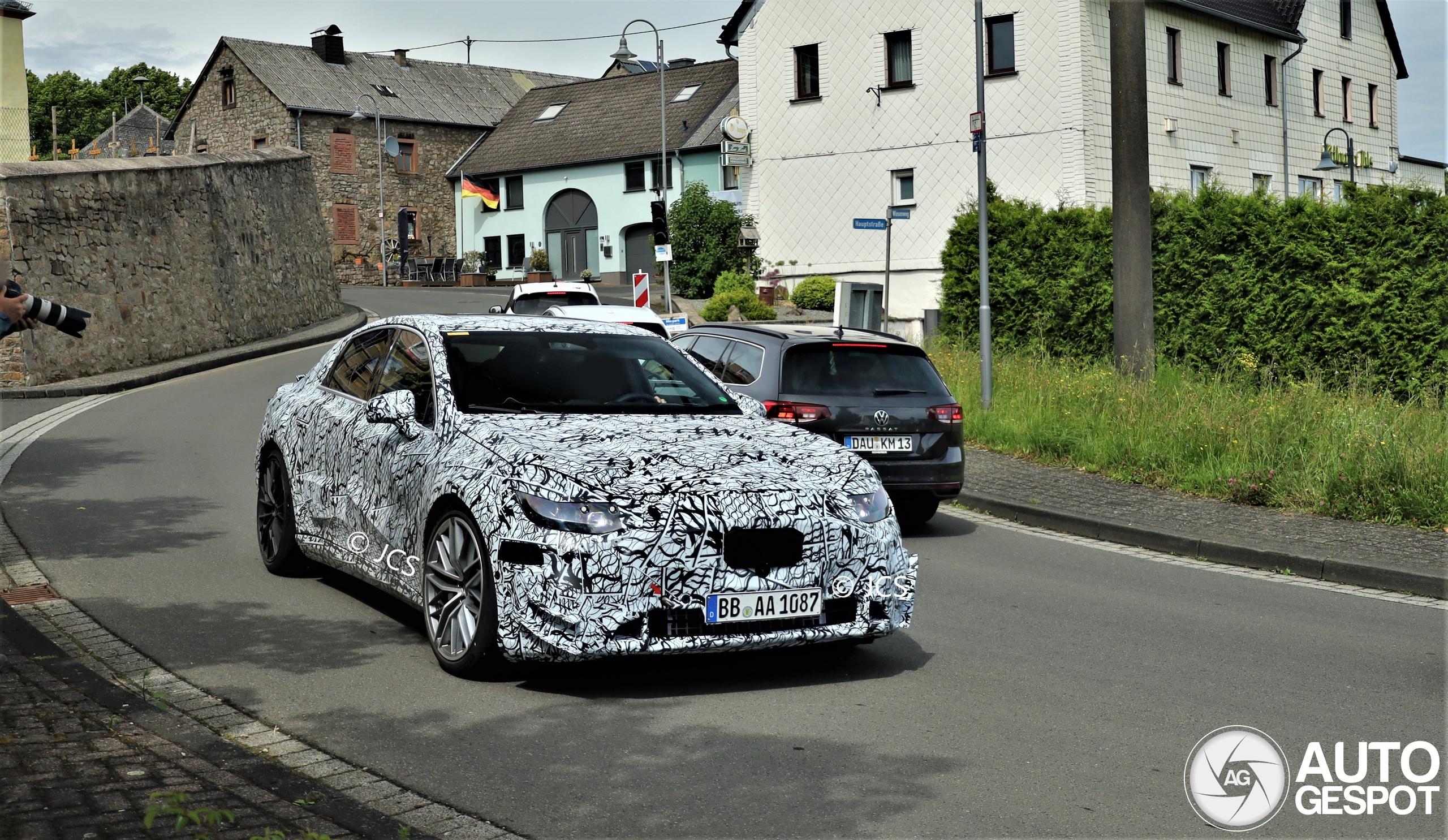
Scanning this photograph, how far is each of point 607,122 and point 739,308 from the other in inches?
1037

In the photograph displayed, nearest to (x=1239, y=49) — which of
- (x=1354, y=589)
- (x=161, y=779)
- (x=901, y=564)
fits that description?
(x=1354, y=589)


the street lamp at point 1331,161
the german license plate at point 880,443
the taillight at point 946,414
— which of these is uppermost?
the street lamp at point 1331,161

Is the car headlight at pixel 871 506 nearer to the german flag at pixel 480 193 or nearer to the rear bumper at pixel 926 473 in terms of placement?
the rear bumper at pixel 926 473

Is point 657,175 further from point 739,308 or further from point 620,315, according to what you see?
point 620,315

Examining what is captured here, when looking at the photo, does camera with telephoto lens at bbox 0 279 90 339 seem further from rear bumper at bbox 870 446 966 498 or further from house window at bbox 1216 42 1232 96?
house window at bbox 1216 42 1232 96

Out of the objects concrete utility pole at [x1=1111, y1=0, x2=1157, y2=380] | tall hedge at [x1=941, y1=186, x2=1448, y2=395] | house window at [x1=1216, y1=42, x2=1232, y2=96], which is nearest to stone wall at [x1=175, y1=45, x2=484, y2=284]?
house window at [x1=1216, y1=42, x2=1232, y2=96]

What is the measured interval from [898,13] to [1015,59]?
381 centimetres

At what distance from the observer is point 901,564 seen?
650 centimetres

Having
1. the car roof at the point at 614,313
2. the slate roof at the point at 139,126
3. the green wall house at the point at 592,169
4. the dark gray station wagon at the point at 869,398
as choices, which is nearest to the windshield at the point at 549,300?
the car roof at the point at 614,313

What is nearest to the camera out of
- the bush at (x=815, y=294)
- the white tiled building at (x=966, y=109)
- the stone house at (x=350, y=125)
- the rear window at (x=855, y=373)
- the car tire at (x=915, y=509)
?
the rear window at (x=855, y=373)

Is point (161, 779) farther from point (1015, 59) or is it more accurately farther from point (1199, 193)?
point (1015, 59)

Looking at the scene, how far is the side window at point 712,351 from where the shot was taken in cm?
1177

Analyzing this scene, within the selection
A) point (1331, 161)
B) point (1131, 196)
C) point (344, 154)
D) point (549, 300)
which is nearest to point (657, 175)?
point (344, 154)

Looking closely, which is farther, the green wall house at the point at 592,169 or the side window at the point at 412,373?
the green wall house at the point at 592,169
